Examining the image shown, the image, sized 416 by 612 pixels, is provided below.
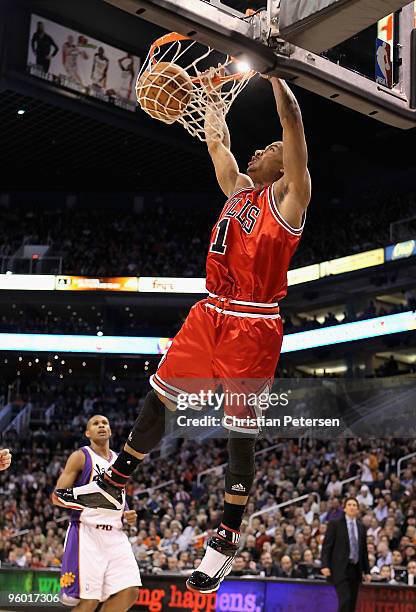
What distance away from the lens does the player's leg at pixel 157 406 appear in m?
4.40

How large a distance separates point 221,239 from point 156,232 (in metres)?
24.8

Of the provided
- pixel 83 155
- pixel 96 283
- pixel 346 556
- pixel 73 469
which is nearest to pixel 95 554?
pixel 73 469

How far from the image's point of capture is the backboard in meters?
3.70

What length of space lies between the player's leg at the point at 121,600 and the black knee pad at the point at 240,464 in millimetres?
3167

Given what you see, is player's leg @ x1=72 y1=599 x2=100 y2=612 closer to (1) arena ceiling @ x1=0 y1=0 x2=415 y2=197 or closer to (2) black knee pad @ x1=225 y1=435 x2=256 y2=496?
(2) black knee pad @ x1=225 y1=435 x2=256 y2=496

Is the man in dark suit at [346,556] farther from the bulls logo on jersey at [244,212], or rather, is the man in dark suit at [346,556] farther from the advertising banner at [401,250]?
the advertising banner at [401,250]

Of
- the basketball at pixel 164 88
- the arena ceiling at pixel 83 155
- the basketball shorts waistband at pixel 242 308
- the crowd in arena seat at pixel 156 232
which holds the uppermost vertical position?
the arena ceiling at pixel 83 155

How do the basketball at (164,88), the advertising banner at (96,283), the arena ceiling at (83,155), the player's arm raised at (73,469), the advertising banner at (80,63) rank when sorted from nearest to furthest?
the basketball at (164,88) < the player's arm raised at (73,469) < the advertising banner at (80,63) < the arena ceiling at (83,155) < the advertising banner at (96,283)

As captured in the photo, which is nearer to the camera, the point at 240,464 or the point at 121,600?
the point at 240,464

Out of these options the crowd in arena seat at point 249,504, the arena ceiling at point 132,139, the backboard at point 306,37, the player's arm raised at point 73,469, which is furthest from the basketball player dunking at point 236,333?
the arena ceiling at point 132,139

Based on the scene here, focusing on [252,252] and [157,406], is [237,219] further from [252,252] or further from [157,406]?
[157,406]

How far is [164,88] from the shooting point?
476 centimetres

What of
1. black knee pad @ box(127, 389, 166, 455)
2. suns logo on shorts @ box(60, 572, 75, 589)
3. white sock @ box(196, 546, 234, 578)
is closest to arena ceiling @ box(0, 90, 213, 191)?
suns logo on shorts @ box(60, 572, 75, 589)

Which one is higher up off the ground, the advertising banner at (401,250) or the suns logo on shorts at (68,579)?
the advertising banner at (401,250)
